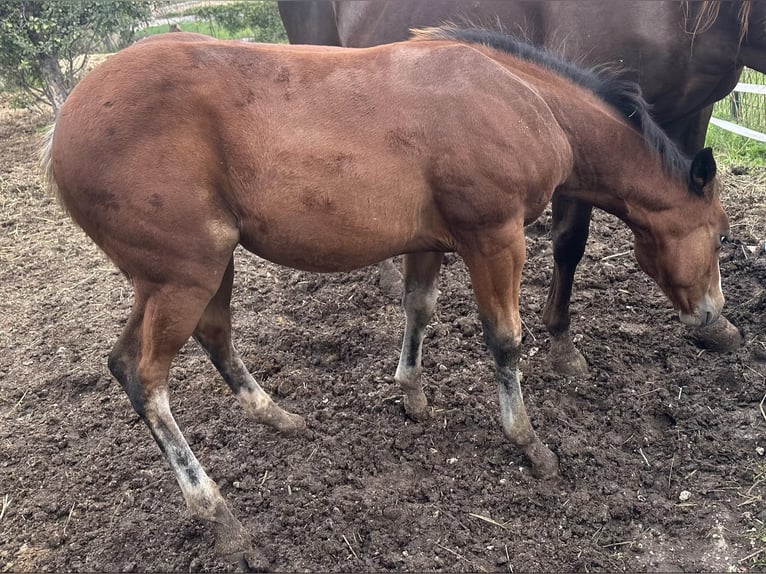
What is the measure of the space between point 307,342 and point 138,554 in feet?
5.30

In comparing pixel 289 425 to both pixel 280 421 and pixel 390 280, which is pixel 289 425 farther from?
pixel 390 280

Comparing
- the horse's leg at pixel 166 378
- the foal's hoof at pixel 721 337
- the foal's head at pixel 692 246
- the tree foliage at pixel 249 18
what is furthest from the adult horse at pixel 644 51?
the tree foliage at pixel 249 18

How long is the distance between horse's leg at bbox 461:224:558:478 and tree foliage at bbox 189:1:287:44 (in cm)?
989

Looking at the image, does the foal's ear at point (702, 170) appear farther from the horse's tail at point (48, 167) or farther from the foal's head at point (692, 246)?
the horse's tail at point (48, 167)

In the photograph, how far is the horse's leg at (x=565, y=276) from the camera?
11.8ft

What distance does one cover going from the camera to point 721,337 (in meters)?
3.63

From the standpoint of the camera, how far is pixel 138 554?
2691mm

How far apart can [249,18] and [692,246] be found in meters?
10.9

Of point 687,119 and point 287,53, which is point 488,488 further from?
point 687,119

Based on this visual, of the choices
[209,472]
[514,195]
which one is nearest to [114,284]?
[209,472]

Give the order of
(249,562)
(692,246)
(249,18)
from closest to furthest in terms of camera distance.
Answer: (249,562) → (692,246) → (249,18)

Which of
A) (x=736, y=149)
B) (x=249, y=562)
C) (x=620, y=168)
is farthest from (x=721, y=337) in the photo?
(x=736, y=149)

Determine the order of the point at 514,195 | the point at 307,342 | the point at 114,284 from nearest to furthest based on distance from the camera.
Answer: the point at 514,195 → the point at 307,342 → the point at 114,284

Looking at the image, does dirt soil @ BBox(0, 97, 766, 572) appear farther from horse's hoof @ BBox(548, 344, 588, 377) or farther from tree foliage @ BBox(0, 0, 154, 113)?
tree foliage @ BBox(0, 0, 154, 113)
